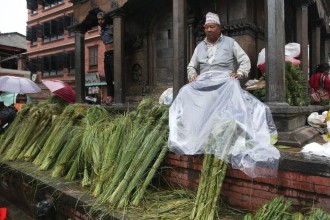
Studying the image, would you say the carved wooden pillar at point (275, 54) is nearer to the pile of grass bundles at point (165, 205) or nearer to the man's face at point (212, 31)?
the man's face at point (212, 31)

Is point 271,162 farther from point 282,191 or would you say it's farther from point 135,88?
point 135,88

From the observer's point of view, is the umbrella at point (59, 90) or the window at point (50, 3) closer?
the umbrella at point (59, 90)

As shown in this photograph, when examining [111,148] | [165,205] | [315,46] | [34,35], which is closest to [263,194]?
[165,205]

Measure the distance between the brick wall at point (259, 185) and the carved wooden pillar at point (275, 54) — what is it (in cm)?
134

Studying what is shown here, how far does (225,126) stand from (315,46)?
7140mm

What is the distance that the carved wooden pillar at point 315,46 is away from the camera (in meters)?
8.52

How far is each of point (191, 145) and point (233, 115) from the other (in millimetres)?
570

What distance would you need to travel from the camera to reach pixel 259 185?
2928 mm

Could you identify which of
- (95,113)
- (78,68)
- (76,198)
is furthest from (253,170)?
(78,68)

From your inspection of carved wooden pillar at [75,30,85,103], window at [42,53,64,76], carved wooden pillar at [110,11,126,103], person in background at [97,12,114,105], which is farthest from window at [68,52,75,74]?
carved wooden pillar at [110,11,126,103]

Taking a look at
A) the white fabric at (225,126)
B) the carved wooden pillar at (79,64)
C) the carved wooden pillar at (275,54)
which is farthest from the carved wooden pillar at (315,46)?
the carved wooden pillar at (79,64)

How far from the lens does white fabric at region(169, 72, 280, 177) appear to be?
277 centimetres

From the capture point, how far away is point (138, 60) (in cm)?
825

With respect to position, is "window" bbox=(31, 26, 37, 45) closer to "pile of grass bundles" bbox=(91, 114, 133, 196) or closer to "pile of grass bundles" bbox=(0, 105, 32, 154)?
"pile of grass bundles" bbox=(0, 105, 32, 154)
